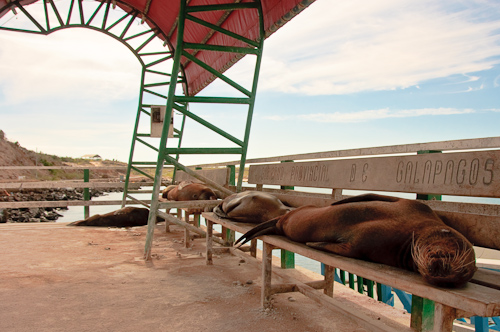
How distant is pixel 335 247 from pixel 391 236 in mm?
351

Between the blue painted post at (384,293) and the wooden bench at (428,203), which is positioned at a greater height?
the wooden bench at (428,203)

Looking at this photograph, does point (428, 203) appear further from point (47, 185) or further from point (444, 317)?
point (47, 185)

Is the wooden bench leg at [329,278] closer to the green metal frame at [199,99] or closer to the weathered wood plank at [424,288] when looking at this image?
the weathered wood plank at [424,288]

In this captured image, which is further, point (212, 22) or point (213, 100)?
point (212, 22)

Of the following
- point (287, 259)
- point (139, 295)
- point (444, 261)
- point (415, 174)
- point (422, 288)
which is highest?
point (415, 174)

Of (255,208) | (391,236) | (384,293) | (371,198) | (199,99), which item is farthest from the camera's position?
(384,293)

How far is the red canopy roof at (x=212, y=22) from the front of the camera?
459 cm

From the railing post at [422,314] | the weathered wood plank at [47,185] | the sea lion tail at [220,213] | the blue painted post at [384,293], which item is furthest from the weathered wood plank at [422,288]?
the weathered wood plank at [47,185]

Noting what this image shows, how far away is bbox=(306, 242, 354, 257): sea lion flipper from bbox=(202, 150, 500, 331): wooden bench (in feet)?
0.13

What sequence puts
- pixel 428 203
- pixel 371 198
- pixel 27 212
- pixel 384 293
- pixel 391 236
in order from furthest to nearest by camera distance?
pixel 27 212 < pixel 384 293 < pixel 428 203 < pixel 371 198 < pixel 391 236

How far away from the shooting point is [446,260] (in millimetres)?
1524

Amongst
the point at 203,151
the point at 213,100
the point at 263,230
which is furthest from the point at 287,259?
the point at 213,100

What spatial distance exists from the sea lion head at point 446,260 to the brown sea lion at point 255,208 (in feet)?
6.25

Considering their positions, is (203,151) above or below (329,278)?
above
